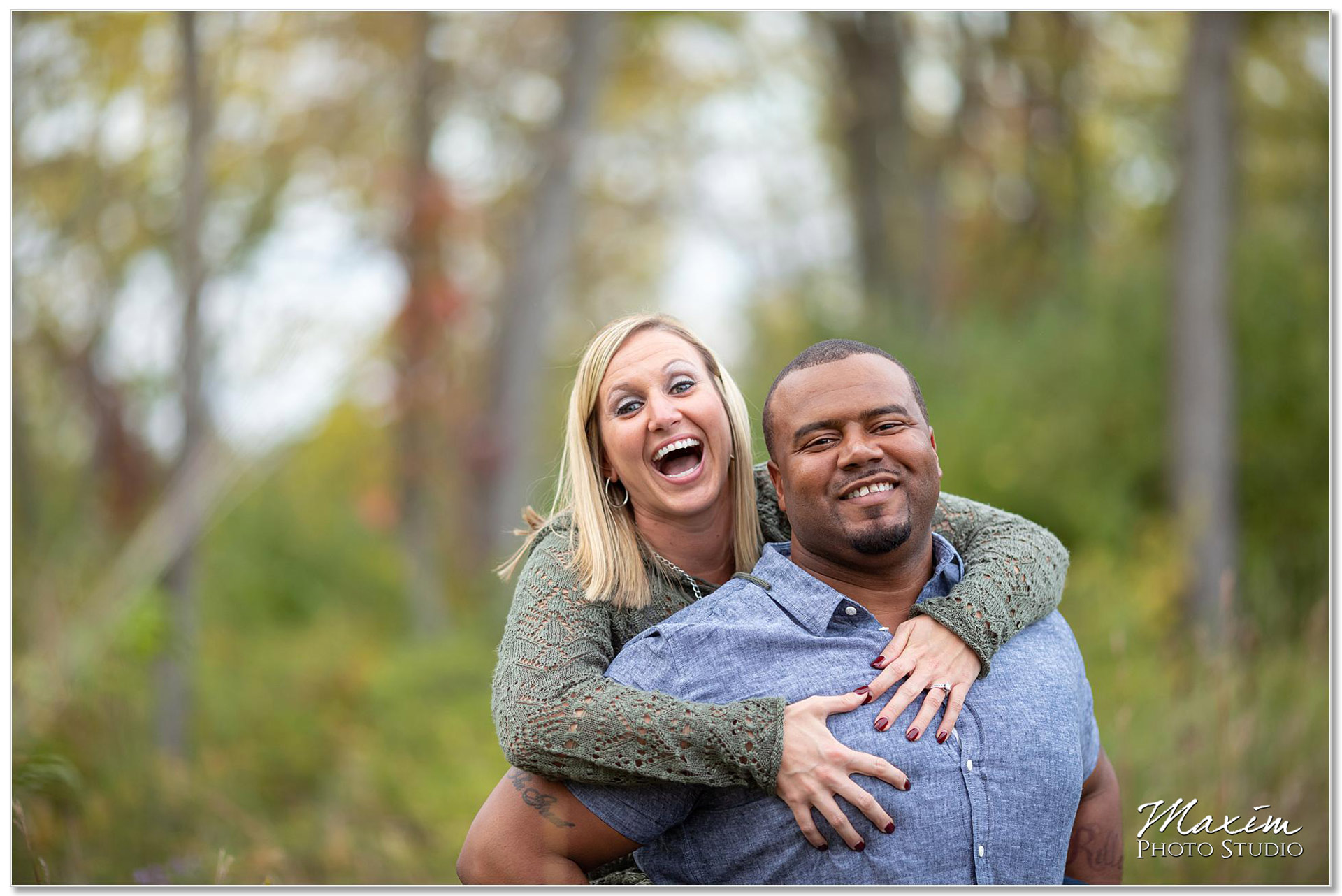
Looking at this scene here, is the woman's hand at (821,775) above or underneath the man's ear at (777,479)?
underneath

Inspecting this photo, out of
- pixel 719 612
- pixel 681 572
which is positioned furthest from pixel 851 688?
pixel 681 572

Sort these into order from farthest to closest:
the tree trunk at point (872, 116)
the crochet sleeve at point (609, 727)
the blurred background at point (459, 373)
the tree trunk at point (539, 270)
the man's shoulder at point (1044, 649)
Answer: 1. the tree trunk at point (872, 116)
2. the tree trunk at point (539, 270)
3. the blurred background at point (459, 373)
4. the man's shoulder at point (1044, 649)
5. the crochet sleeve at point (609, 727)

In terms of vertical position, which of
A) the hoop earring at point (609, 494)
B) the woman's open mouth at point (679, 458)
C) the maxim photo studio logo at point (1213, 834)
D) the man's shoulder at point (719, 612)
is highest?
the woman's open mouth at point (679, 458)

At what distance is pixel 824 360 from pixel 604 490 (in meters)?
0.53

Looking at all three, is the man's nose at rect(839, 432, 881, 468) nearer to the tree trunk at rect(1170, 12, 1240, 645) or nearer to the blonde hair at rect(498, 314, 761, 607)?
the blonde hair at rect(498, 314, 761, 607)

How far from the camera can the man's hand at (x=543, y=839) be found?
2102 mm

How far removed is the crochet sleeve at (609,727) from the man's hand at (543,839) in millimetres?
42

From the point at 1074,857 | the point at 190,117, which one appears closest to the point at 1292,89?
the point at 190,117

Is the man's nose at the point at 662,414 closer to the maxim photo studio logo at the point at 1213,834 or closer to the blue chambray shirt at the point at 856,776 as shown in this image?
the blue chambray shirt at the point at 856,776

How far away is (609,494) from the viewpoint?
2557 millimetres

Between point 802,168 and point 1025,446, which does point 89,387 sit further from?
point 802,168

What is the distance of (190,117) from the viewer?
5.90 m

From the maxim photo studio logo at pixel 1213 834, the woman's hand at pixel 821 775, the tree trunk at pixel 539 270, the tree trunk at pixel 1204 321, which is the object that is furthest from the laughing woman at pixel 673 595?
the tree trunk at pixel 539 270

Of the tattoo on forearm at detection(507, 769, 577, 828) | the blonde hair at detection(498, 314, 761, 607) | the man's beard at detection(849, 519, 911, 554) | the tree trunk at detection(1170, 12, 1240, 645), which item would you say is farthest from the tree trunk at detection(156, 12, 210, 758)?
the tree trunk at detection(1170, 12, 1240, 645)
